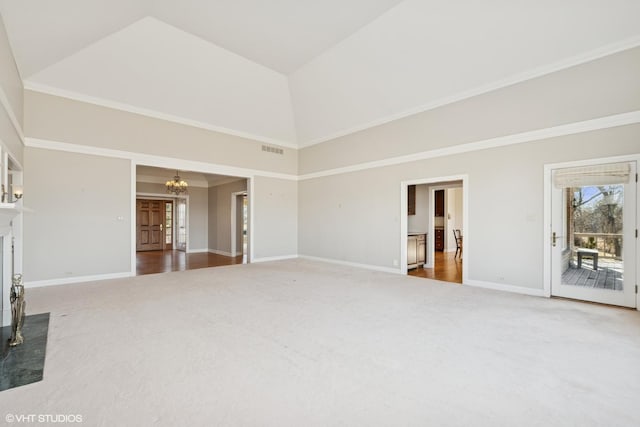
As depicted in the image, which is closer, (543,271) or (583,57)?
(583,57)

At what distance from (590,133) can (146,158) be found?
26.3 feet

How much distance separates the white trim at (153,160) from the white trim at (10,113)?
1.26ft

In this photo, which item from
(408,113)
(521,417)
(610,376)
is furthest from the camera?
(408,113)

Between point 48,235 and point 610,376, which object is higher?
point 48,235

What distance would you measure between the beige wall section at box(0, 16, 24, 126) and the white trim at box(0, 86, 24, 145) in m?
0.07

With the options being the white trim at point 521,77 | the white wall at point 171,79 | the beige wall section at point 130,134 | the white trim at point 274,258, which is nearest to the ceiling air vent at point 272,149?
the beige wall section at point 130,134

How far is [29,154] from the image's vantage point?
16.8 feet

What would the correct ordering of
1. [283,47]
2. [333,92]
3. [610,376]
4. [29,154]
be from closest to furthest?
[610,376] < [29,154] < [283,47] < [333,92]

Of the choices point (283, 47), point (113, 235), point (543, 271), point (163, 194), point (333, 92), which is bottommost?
point (543, 271)

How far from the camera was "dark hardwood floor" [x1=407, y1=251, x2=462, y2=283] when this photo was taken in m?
6.30

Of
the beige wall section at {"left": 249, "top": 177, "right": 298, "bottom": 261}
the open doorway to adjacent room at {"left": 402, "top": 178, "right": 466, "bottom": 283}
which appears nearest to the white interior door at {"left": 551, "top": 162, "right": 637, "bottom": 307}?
the open doorway to adjacent room at {"left": 402, "top": 178, "right": 466, "bottom": 283}

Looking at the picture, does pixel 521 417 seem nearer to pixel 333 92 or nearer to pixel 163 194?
pixel 333 92

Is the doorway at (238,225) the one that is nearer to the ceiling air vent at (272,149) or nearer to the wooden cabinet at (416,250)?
the ceiling air vent at (272,149)

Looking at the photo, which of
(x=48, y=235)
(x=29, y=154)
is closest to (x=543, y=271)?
(x=48, y=235)
